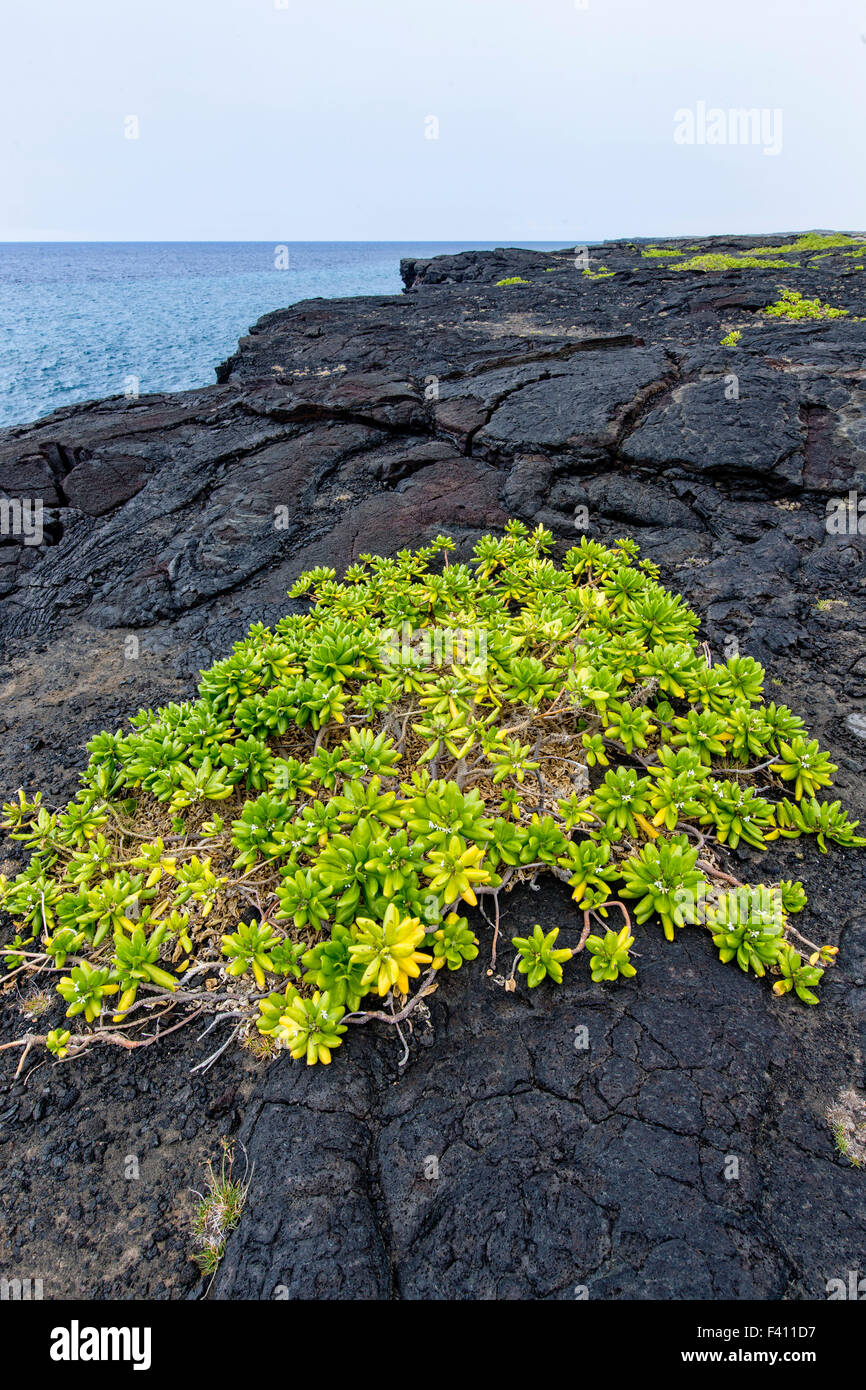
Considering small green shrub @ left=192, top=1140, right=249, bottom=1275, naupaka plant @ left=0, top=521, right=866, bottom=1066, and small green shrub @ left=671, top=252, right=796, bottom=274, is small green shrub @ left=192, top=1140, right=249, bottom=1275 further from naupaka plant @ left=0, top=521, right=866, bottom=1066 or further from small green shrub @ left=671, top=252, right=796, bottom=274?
small green shrub @ left=671, top=252, right=796, bottom=274

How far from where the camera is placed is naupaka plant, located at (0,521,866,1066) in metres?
2.71

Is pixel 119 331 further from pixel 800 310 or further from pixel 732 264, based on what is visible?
pixel 800 310

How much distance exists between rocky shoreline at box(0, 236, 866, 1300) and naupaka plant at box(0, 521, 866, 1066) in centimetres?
20

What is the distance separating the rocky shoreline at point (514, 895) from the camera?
2111 mm

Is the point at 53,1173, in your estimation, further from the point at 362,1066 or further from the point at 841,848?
the point at 841,848

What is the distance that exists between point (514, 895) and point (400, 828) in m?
0.71

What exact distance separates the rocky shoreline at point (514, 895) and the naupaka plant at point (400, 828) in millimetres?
201

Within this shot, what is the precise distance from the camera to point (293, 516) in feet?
23.4

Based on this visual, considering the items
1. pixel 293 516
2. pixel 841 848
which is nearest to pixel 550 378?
pixel 293 516

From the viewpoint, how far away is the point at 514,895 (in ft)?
10.5

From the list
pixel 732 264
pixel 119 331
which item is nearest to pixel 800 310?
pixel 732 264

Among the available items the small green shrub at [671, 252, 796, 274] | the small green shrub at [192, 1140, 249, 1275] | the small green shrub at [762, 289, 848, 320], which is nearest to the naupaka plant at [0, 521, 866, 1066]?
the small green shrub at [192, 1140, 249, 1275]

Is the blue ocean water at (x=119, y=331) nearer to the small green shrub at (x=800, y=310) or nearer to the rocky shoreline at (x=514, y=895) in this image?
the rocky shoreline at (x=514, y=895)
